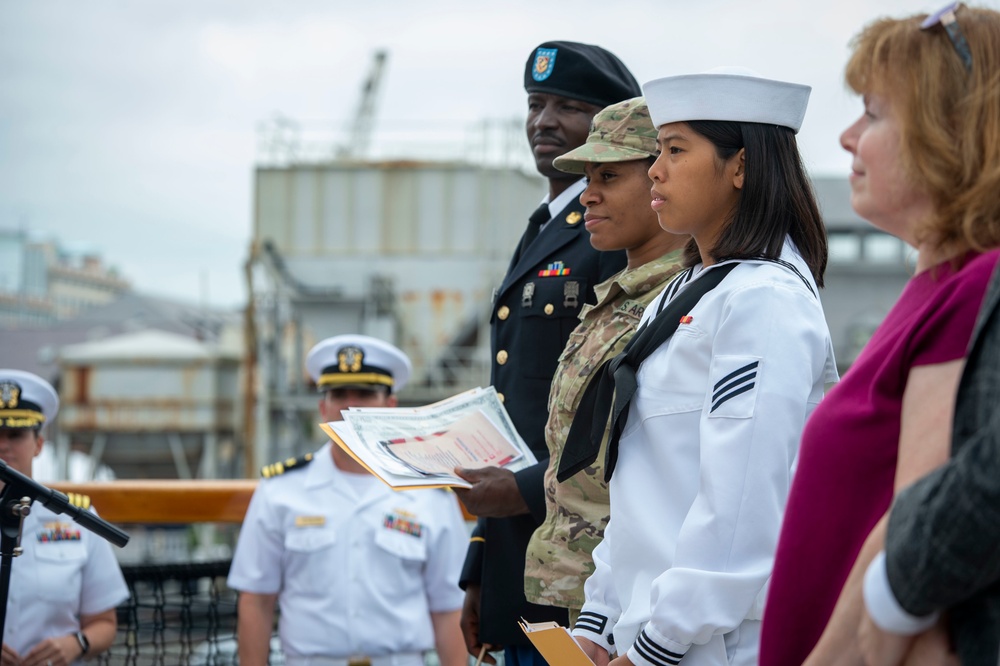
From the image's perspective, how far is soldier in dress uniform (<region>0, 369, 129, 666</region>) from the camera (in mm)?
3689

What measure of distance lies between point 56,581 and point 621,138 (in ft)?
8.23

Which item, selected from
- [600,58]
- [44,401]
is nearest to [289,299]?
[44,401]

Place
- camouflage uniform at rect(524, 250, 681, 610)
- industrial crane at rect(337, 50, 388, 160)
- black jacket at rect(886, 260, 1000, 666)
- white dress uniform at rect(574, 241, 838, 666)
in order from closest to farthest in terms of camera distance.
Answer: black jacket at rect(886, 260, 1000, 666) → white dress uniform at rect(574, 241, 838, 666) → camouflage uniform at rect(524, 250, 681, 610) → industrial crane at rect(337, 50, 388, 160)

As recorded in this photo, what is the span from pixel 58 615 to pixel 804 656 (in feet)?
9.81

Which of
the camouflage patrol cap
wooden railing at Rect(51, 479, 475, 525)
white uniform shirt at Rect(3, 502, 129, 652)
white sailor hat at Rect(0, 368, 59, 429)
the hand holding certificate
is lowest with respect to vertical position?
white uniform shirt at Rect(3, 502, 129, 652)

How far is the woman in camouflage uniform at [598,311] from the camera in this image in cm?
220

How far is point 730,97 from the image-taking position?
192 centimetres

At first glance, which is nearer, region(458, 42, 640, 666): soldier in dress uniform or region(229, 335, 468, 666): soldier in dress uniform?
region(458, 42, 640, 666): soldier in dress uniform

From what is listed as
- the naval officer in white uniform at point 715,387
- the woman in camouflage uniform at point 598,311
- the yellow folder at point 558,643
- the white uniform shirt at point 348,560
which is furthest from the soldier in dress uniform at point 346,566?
the yellow folder at point 558,643

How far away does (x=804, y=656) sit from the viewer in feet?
4.61

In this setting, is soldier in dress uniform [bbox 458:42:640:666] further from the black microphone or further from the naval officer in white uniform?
the black microphone

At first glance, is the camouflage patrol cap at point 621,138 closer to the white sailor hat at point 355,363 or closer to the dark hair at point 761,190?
the dark hair at point 761,190

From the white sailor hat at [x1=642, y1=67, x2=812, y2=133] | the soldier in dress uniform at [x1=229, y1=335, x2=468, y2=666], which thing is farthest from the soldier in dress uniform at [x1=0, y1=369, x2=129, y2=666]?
the white sailor hat at [x1=642, y1=67, x2=812, y2=133]

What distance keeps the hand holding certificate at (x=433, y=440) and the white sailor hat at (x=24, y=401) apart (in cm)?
187
